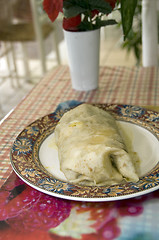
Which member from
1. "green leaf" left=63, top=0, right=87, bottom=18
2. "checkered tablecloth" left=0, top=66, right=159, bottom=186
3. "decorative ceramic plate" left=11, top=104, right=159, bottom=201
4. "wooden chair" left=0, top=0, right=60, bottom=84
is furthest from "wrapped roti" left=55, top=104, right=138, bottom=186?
"wooden chair" left=0, top=0, right=60, bottom=84

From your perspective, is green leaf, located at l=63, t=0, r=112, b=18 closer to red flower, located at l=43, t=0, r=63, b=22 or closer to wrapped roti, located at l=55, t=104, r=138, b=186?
red flower, located at l=43, t=0, r=63, b=22

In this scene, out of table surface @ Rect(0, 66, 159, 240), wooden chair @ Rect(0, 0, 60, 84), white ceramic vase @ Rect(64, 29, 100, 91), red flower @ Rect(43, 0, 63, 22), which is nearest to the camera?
table surface @ Rect(0, 66, 159, 240)

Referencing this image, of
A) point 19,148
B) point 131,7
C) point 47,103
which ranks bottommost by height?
point 47,103

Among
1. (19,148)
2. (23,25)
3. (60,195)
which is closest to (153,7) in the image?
(19,148)

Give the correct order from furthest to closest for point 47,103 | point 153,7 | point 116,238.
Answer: point 153,7 < point 47,103 < point 116,238

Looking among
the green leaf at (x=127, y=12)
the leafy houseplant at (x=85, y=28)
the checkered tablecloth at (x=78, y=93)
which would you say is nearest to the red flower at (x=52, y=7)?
the leafy houseplant at (x=85, y=28)

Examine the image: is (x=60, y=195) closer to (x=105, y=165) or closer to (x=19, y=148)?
(x=105, y=165)

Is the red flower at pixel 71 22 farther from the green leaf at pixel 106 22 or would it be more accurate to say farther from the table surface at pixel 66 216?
the table surface at pixel 66 216
